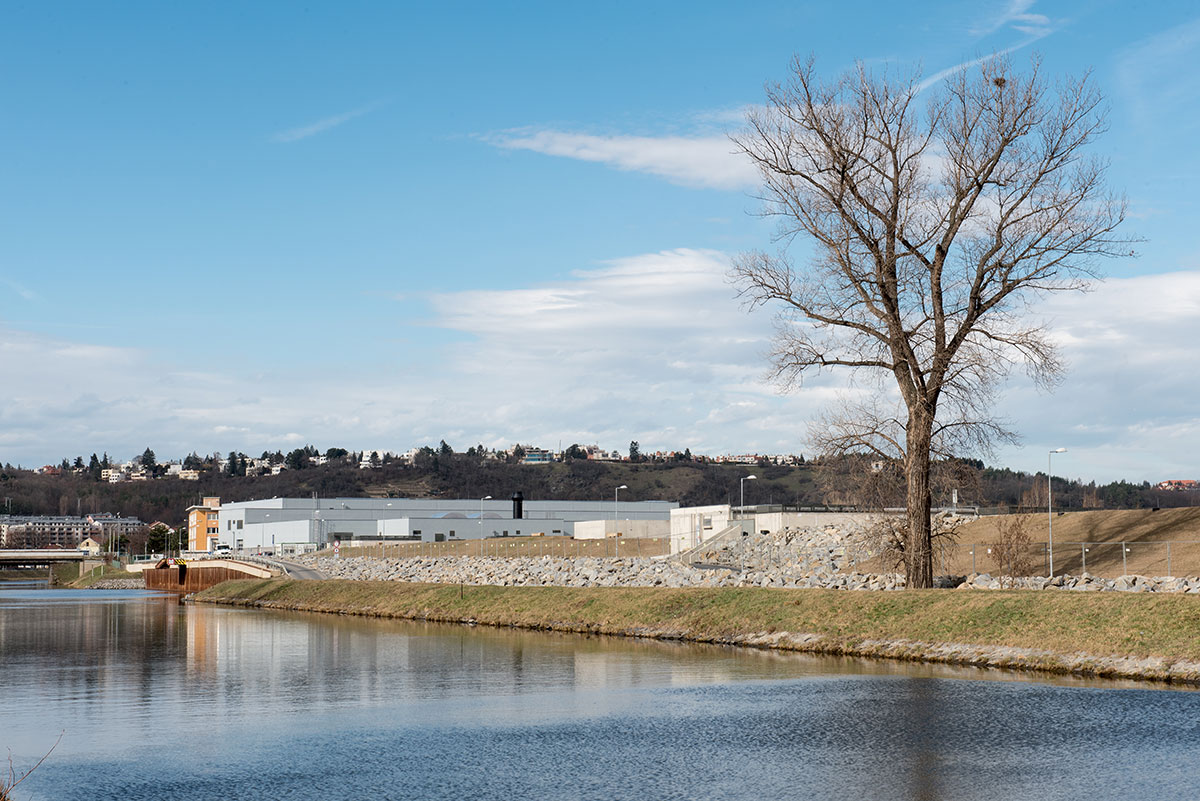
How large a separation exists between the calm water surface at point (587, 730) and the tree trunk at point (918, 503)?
6853 mm

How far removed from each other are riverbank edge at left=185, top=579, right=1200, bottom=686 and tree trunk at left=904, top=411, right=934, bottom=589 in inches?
50.2

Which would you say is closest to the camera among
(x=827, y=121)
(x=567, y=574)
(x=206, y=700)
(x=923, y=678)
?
(x=206, y=700)

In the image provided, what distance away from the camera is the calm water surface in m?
16.3

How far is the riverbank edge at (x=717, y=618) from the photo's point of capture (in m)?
30.2

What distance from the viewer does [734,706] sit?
80.8ft

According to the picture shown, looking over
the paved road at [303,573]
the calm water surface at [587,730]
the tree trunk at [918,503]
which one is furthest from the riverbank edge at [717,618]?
the paved road at [303,573]

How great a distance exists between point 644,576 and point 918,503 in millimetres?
32413

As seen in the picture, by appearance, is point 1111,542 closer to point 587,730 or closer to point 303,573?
point 587,730

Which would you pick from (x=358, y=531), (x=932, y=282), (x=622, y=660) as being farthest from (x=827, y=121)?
(x=358, y=531)

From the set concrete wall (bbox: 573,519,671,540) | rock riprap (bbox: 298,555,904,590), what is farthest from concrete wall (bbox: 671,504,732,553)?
rock riprap (bbox: 298,555,904,590)

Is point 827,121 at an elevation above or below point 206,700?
above

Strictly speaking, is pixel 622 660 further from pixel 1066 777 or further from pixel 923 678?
pixel 1066 777

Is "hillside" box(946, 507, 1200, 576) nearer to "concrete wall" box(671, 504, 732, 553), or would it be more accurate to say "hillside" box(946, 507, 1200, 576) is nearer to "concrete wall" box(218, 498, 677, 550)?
"concrete wall" box(671, 504, 732, 553)

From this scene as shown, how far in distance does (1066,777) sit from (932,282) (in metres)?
25.5
